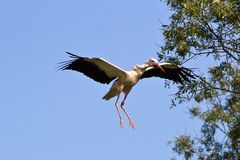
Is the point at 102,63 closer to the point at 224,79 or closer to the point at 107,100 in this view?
the point at 107,100

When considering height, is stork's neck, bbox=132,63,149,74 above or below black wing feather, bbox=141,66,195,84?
below

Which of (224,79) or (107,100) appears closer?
(107,100)

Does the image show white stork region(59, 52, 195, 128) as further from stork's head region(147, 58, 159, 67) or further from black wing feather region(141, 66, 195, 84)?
black wing feather region(141, 66, 195, 84)

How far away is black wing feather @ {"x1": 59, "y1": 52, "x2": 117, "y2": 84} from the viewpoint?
1298 cm

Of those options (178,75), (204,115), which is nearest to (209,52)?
(178,75)

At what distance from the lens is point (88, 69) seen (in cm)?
1321

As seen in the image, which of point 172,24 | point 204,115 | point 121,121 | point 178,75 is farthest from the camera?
point 204,115

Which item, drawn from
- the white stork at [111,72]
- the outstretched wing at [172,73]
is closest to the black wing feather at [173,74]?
the outstretched wing at [172,73]

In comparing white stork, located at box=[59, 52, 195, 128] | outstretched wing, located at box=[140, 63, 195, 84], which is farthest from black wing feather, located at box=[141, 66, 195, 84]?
white stork, located at box=[59, 52, 195, 128]

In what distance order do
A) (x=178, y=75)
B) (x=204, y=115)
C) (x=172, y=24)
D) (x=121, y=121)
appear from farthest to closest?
(x=204, y=115) → (x=172, y=24) → (x=178, y=75) → (x=121, y=121)

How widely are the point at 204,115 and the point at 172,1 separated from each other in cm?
419

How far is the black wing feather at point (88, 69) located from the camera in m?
13.0

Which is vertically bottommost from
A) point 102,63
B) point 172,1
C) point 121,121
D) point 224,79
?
point 121,121

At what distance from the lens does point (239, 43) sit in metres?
15.4
